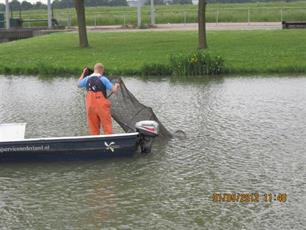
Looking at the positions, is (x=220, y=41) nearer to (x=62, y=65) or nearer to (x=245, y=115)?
(x=62, y=65)

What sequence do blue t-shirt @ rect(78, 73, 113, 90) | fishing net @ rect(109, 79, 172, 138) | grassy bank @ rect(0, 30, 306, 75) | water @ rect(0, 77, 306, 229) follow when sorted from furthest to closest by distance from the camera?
grassy bank @ rect(0, 30, 306, 75) < fishing net @ rect(109, 79, 172, 138) < blue t-shirt @ rect(78, 73, 113, 90) < water @ rect(0, 77, 306, 229)

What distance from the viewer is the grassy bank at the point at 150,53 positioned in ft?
93.0

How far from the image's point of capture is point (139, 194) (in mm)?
11086

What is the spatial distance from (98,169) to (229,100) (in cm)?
854

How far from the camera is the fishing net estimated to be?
48.6ft

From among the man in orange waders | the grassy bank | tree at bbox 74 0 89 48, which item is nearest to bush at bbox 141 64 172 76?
the grassy bank

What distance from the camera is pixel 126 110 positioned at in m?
14.9

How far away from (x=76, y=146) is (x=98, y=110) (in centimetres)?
93

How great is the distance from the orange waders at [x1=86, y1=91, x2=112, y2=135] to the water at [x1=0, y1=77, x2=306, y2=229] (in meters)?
0.89

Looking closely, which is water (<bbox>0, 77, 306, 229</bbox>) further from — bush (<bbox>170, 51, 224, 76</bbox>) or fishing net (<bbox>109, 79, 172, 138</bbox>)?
bush (<bbox>170, 51, 224, 76</bbox>)
